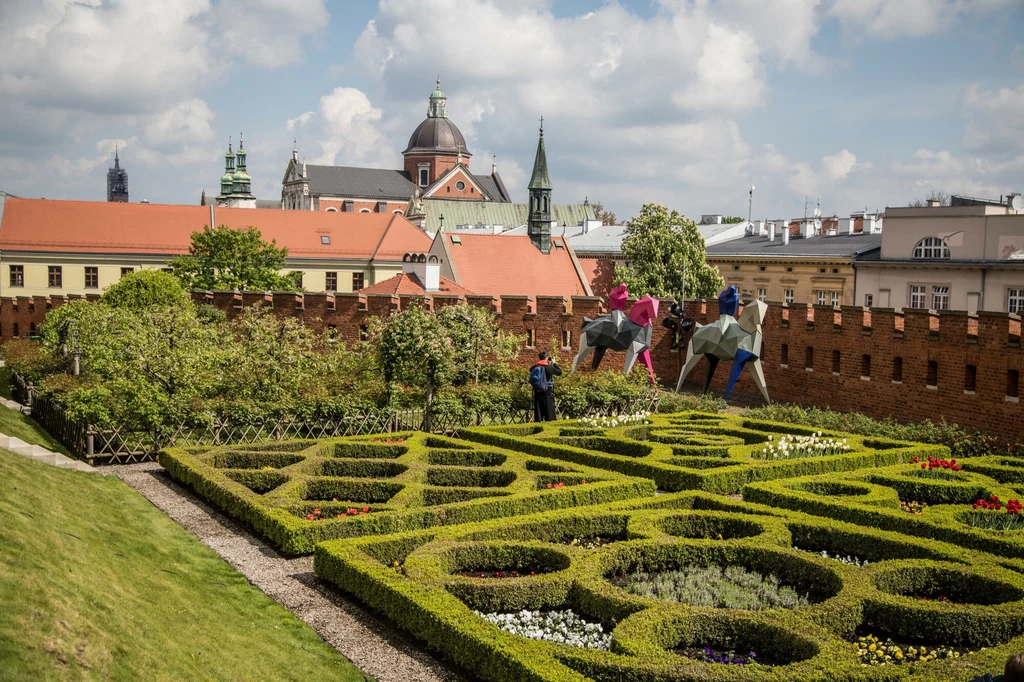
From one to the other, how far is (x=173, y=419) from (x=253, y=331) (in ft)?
11.5

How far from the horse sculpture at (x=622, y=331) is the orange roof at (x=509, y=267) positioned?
960 inches

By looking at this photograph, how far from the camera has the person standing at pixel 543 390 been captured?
21.6m

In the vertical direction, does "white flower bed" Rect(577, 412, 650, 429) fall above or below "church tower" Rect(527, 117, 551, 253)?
below

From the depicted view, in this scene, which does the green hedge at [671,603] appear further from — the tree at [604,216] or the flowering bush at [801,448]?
the tree at [604,216]

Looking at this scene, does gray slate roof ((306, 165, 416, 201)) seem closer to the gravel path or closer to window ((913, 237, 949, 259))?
window ((913, 237, 949, 259))

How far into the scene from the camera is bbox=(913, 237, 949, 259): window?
47.1 metres

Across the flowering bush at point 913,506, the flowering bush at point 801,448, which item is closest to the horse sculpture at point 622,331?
the flowering bush at point 801,448

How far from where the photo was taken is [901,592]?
10.9 meters

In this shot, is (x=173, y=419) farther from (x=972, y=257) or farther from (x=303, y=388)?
(x=972, y=257)

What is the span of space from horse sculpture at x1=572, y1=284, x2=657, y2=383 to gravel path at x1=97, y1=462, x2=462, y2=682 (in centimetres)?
1406

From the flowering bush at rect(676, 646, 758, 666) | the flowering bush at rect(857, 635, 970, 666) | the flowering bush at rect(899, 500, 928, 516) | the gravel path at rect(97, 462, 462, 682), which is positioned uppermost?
the flowering bush at rect(899, 500, 928, 516)

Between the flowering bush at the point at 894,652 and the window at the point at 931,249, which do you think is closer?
the flowering bush at the point at 894,652

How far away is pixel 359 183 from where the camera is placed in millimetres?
120062

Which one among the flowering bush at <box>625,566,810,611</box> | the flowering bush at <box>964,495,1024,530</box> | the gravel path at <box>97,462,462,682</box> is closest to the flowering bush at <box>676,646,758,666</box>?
the flowering bush at <box>625,566,810,611</box>
